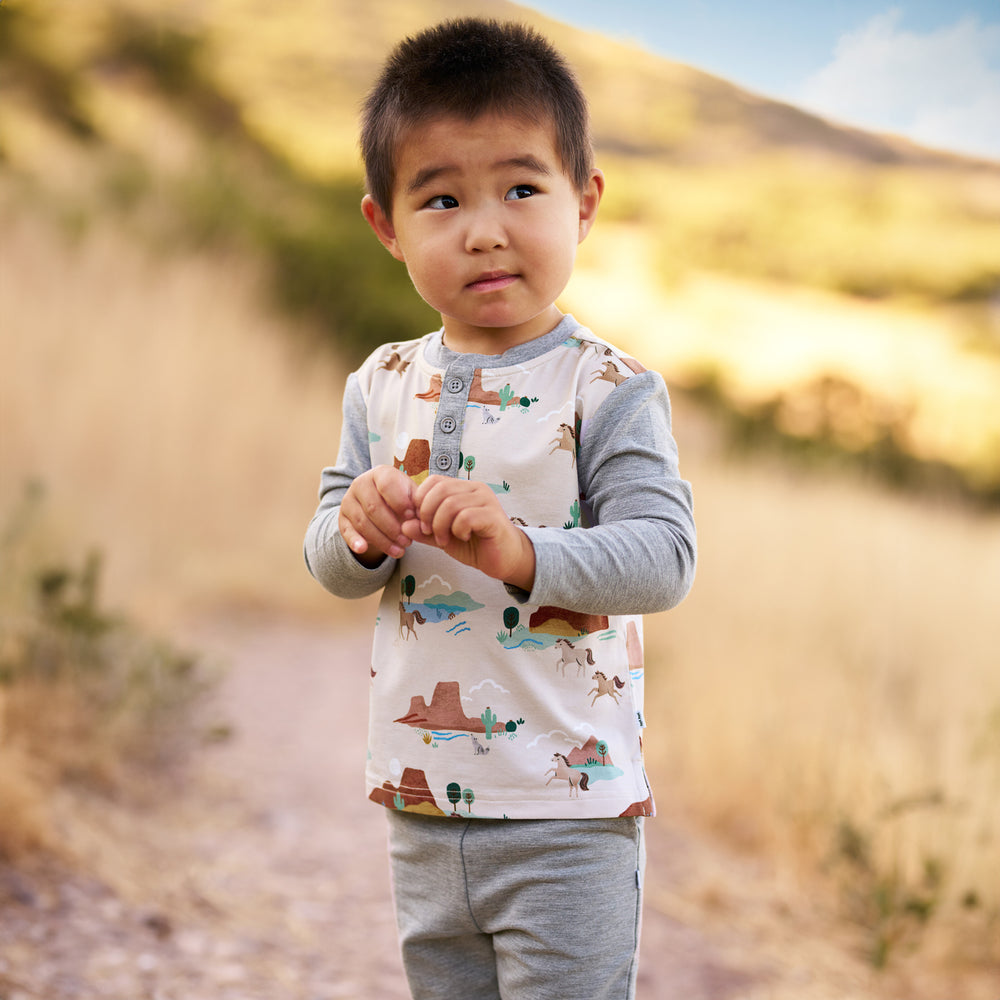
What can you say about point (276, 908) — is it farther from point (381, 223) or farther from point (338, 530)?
point (381, 223)

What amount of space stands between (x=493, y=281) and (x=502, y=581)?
343 mm

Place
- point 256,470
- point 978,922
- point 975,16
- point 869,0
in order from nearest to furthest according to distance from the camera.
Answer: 1. point 869,0
2. point 975,16
3. point 978,922
4. point 256,470

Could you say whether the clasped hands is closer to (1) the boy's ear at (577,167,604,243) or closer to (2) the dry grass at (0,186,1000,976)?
(1) the boy's ear at (577,167,604,243)

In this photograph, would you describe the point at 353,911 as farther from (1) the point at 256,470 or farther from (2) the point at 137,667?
(1) the point at 256,470

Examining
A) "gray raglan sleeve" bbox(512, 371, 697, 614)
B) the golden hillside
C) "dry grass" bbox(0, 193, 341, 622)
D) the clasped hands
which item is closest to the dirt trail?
the clasped hands

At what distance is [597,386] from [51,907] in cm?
175

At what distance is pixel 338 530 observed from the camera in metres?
1.22

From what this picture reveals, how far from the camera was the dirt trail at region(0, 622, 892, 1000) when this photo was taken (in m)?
2.14

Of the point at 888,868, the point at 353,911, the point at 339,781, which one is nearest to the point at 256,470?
the point at 339,781

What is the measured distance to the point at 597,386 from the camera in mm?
1199

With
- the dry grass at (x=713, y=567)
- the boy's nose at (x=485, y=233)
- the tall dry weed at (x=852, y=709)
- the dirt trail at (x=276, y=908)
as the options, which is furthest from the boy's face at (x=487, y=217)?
the tall dry weed at (x=852, y=709)

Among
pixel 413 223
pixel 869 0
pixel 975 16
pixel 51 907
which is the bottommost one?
pixel 51 907

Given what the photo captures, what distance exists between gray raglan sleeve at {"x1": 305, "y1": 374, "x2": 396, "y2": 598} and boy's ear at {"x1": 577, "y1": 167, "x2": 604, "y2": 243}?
0.36 m

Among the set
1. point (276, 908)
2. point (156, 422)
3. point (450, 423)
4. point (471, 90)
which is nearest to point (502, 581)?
point (450, 423)
